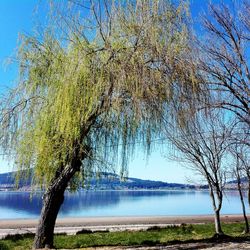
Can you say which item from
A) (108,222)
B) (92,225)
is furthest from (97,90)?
(108,222)

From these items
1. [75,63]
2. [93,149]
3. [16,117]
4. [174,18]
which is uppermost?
[174,18]

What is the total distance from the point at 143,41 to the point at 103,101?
138cm

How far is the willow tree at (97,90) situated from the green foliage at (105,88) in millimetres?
18

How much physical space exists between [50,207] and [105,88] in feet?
11.6

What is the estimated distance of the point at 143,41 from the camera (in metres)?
7.43

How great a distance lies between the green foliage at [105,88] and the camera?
7.20 m

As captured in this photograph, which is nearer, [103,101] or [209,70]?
[103,101]

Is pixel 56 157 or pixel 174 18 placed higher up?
pixel 174 18

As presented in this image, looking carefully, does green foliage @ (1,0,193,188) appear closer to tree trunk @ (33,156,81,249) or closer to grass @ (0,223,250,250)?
tree trunk @ (33,156,81,249)

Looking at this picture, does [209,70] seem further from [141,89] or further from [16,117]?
[16,117]

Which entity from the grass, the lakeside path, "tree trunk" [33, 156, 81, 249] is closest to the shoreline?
the lakeside path

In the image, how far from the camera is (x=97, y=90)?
7312mm

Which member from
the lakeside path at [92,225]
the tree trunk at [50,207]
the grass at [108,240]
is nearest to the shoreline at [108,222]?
the lakeside path at [92,225]

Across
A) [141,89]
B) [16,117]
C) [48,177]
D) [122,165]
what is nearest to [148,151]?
[122,165]
